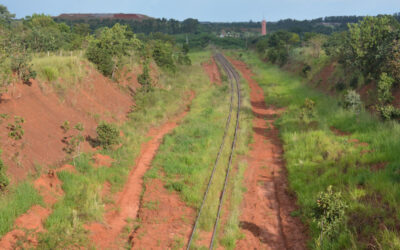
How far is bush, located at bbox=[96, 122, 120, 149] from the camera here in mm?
15117

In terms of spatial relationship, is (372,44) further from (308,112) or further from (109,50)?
(109,50)

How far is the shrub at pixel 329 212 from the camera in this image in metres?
8.59

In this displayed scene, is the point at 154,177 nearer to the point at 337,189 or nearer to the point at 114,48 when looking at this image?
the point at 337,189

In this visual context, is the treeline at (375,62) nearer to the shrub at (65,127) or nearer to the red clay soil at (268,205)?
the red clay soil at (268,205)

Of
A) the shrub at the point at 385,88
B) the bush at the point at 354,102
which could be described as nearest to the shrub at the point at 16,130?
the bush at the point at 354,102

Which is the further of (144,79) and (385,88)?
(144,79)

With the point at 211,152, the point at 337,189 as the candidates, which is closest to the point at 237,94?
the point at 211,152

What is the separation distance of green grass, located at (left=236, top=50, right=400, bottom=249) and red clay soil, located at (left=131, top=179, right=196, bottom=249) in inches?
150

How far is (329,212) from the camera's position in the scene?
857cm

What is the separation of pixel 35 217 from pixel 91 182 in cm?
289

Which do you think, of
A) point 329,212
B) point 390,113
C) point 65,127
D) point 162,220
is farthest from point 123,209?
point 390,113

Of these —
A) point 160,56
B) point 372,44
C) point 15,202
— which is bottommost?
point 15,202

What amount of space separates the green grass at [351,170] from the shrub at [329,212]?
31 cm

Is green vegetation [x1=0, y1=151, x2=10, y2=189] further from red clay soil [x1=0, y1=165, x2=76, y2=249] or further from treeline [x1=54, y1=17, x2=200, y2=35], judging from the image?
treeline [x1=54, y1=17, x2=200, y2=35]
